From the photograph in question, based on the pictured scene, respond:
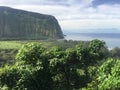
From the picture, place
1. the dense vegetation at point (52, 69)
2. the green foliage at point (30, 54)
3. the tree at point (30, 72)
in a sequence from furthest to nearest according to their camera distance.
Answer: the green foliage at point (30, 54) → the dense vegetation at point (52, 69) → the tree at point (30, 72)

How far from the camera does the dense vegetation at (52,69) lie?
4728 cm

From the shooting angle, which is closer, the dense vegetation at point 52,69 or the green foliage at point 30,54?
the dense vegetation at point 52,69

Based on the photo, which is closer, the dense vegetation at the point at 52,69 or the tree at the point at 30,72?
the tree at the point at 30,72

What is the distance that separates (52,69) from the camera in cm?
5491

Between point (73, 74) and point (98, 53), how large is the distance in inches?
264

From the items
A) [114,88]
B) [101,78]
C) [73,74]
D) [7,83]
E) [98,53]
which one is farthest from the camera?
[98,53]

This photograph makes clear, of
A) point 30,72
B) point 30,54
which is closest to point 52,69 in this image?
point 30,54

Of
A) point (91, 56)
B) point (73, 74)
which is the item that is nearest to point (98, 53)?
point (91, 56)

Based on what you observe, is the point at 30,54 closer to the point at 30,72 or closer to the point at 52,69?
the point at 52,69

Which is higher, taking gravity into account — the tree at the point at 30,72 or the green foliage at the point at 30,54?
the green foliage at the point at 30,54

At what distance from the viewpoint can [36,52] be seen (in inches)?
2163

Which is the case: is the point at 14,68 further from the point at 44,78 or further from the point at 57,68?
the point at 57,68

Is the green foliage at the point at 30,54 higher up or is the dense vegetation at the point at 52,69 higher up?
the green foliage at the point at 30,54

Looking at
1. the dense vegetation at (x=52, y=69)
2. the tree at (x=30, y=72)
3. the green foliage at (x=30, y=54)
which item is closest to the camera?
the tree at (x=30, y=72)
